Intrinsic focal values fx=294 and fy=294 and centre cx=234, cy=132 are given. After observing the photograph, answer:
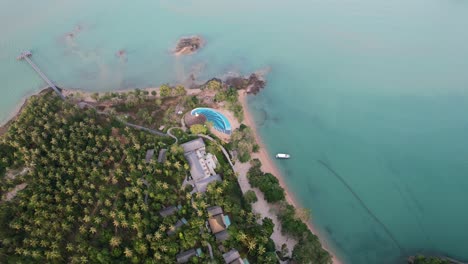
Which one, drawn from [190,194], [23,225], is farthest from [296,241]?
[23,225]

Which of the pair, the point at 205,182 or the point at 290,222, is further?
the point at 205,182

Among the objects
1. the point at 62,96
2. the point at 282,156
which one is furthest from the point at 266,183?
the point at 62,96

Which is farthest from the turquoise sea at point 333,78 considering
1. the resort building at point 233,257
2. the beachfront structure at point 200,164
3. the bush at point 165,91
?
the resort building at point 233,257

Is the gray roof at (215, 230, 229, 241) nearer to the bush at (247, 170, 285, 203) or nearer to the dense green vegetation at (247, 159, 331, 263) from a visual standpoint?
the dense green vegetation at (247, 159, 331, 263)

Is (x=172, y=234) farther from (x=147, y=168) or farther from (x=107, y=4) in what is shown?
(x=107, y=4)

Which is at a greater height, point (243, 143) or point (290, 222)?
point (243, 143)

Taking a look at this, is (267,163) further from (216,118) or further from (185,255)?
(185,255)
